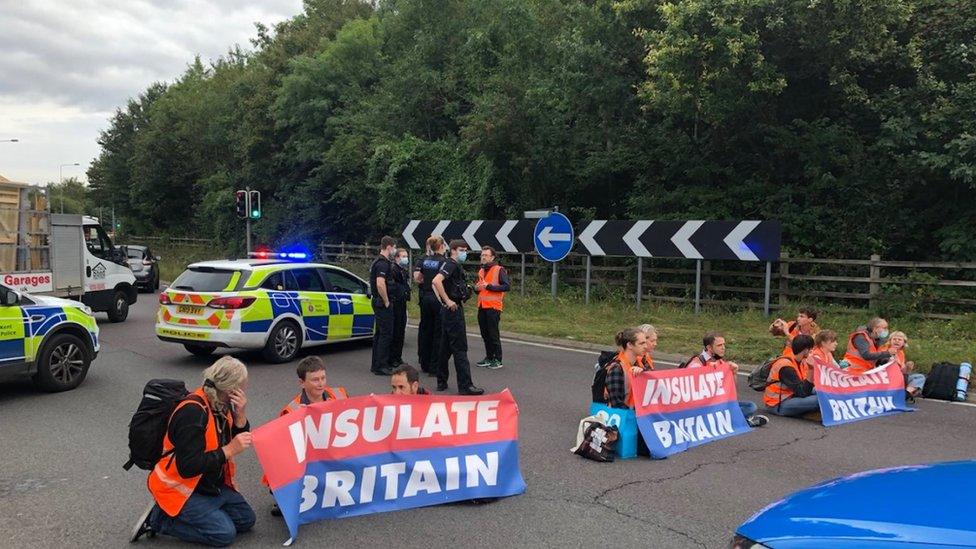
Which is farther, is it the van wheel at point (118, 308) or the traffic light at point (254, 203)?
→ the traffic light at point (254, 203)

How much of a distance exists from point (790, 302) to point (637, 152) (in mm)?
5743

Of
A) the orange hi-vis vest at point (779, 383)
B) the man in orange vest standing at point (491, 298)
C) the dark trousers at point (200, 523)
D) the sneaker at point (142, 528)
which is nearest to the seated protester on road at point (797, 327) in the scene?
the orange hi-vis vest at point (779, 383)

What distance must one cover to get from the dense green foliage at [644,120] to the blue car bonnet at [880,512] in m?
11.8

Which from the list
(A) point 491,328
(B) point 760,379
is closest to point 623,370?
(B) point 760,379

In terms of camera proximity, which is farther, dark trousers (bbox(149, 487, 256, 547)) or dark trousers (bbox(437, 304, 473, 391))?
dark trousers (bbox(437, 304, 473, 391))

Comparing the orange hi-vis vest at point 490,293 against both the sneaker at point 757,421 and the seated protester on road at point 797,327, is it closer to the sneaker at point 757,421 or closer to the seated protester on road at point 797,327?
the seated protester on road at point 797,327

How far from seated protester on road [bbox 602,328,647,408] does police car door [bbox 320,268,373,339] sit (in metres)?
5.96

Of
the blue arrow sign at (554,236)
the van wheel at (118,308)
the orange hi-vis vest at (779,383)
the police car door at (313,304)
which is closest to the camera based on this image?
the orange hi-vis vest at (779,383)

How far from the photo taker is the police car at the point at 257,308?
9828 millimetres

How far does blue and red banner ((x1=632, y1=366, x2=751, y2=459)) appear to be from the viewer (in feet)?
19.7

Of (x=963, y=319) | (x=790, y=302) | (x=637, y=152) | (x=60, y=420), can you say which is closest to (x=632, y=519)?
(x=60, y=420)

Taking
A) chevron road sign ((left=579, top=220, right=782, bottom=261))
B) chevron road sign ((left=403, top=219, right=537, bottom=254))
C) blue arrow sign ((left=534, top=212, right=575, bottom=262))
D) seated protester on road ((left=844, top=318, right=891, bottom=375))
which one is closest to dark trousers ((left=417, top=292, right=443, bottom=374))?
seated protester on road ((left=844, top=318, right=891, bottom=375))

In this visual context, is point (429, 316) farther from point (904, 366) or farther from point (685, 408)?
point (904, 366)

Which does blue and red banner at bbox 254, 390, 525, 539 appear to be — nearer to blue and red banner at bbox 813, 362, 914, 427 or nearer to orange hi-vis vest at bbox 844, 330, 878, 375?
blue and red banner at bbox 813, 362, 914, 427
